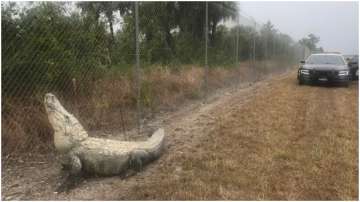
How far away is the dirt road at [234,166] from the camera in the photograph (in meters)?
3.61

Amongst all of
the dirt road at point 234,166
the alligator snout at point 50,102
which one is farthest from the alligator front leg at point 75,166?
the alligator snout at point 50,102

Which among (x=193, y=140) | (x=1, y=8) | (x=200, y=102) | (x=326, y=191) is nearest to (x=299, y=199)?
(x=326, y=191)

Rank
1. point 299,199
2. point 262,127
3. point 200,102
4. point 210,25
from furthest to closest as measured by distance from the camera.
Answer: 1. point 210,25
2. point 200,102
3. point 262,127
4. point 299,199

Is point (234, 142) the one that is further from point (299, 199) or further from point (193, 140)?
point (299, 199)

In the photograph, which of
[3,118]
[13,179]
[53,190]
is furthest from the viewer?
[3,118]

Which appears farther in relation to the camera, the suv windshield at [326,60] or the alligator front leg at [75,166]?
the suv windshield at [326,60]

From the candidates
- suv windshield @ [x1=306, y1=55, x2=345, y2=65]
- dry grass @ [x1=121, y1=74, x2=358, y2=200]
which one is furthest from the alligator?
suv windshield @ [x1=306, y1=55, x2=345, y2=65]

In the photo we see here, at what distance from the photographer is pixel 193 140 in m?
5.41

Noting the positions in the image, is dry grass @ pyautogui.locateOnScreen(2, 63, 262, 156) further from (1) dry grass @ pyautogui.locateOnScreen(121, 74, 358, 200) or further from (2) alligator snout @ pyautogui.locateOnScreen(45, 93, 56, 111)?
(1) dry grass @ pyautogui.locateOnScreen(121, 74, 358, 200)

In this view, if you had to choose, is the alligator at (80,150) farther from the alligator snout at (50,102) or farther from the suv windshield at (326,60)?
the suv windshield at (326,60)

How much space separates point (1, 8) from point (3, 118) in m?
1.29

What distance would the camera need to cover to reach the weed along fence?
15.5 feet

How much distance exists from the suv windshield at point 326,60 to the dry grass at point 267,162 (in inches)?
274

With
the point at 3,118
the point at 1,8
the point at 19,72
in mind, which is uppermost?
the point at 1,8
